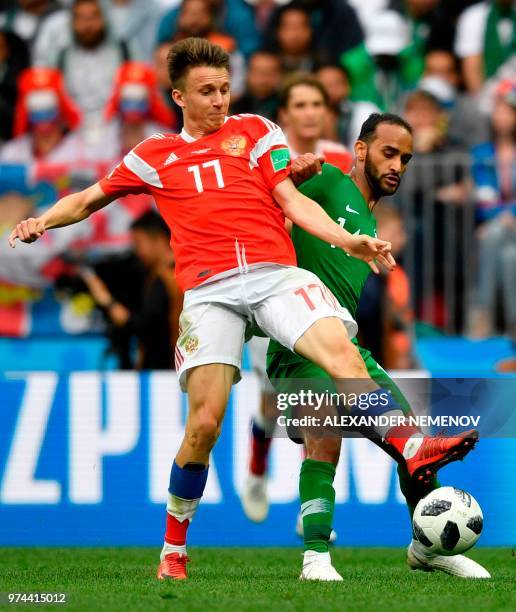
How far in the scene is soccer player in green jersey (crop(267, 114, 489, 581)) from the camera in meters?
6.36

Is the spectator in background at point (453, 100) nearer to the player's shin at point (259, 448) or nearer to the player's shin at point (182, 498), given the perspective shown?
the player's shin at point (259, 448)

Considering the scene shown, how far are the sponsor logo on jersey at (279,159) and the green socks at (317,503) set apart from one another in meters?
1.43

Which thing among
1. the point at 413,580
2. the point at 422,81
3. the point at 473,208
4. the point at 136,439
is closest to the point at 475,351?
the point at 473,208

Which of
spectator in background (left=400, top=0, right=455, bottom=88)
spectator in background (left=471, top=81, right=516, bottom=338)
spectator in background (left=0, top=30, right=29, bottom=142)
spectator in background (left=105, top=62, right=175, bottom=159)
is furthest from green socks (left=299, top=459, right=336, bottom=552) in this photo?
spectator in background (left=0, top=30, right=29, bottom=142)

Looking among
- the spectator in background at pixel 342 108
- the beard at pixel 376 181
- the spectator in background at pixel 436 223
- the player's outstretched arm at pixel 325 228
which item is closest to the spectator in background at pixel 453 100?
the spectator in background at pixel 436 223

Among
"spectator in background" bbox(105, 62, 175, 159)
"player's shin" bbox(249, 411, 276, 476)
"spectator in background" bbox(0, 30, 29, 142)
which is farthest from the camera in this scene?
"spectator in background" bbox(0, 30, 29, 142)

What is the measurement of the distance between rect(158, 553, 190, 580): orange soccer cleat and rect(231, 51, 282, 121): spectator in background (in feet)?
22.1

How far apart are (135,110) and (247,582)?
7.16 m

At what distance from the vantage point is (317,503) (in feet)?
20.9

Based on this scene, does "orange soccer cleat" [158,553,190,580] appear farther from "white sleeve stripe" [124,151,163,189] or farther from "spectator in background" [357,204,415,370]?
"spectator in background" [357,204,415,370]

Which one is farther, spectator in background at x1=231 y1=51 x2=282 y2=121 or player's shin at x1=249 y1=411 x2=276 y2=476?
spectator in background at x1=231 y1=51 x2=282 y2=121

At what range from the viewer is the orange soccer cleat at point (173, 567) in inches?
258

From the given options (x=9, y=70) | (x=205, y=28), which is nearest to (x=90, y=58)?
(x=9, y=70)

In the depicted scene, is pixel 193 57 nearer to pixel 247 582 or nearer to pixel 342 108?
pixel 247 582
